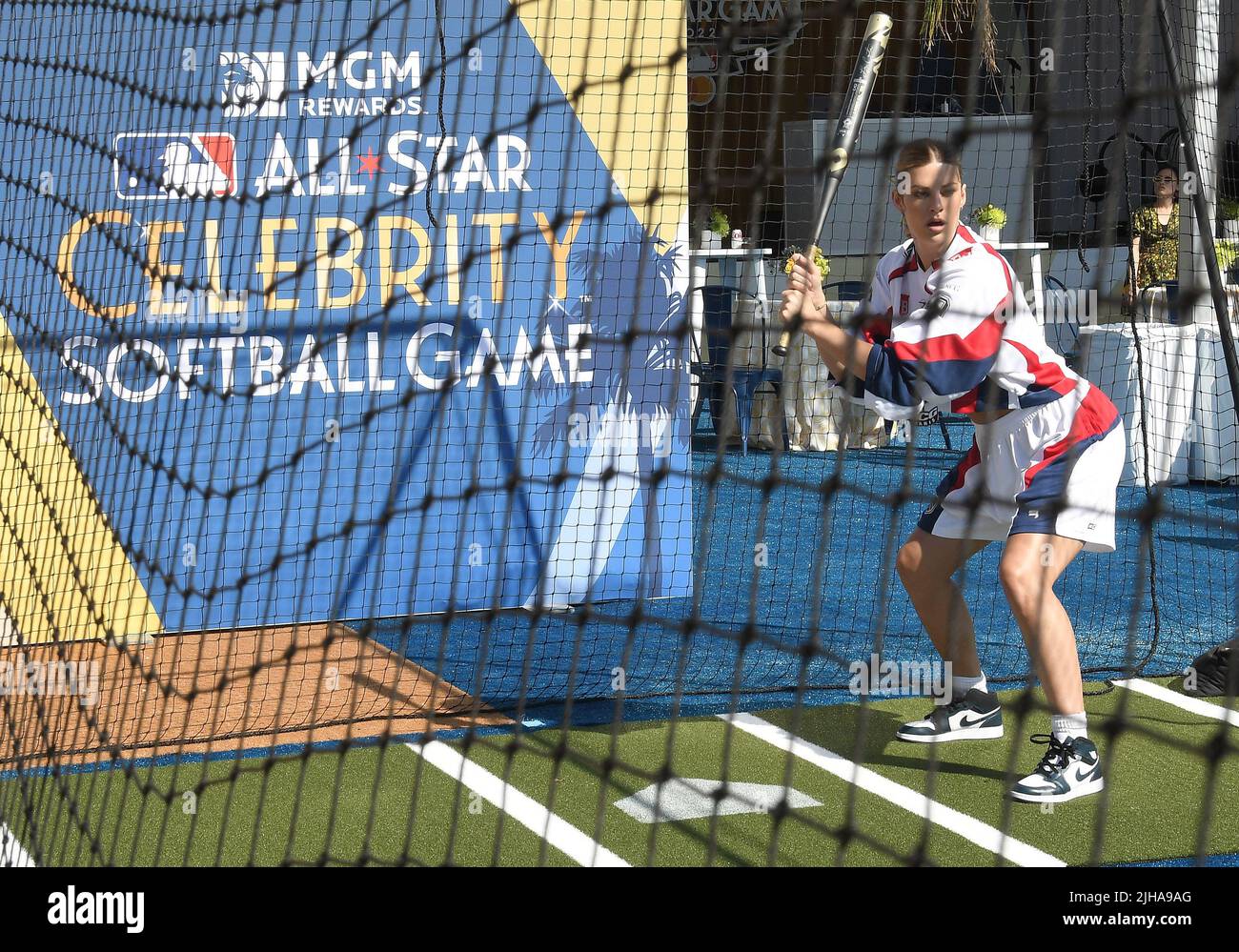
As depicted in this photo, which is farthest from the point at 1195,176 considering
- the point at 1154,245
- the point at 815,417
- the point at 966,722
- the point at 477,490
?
the point at 815,417

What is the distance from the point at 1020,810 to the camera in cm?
323

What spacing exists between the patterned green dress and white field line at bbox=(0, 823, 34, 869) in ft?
20.3

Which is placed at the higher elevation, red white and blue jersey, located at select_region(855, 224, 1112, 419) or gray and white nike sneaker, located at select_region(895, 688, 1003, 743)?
red white and blue jersey, located at select_region(855, 224, 1112, 419)

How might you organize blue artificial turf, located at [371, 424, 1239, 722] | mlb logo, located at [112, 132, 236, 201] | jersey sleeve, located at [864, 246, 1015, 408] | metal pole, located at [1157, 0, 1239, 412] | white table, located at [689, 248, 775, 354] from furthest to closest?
white table, located at [689, 248, 775, 354], mlb logo, located at [112, 132, 236, 201], blue artificial turf, located at [371, 424, 1239, 722], metal pole, located at [1157, 0, 1239, 412], jersey sleeve, located at [864, 246, 1015, 408]

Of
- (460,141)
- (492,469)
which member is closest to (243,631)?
(492,469)

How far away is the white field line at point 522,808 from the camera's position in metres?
2.93

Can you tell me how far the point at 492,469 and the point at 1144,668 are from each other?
2.38 m

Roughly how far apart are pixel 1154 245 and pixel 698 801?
5.41 metres

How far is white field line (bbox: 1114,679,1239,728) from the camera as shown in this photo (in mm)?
3885

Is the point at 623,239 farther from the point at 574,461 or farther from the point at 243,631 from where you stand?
the point at 243,631
